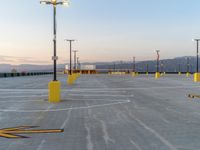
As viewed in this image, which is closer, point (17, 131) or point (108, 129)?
point (17, 131)

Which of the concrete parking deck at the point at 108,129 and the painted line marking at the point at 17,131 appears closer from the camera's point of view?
the concrete parking deck at the point at 108,129

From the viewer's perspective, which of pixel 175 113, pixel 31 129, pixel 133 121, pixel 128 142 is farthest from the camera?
pixel 175 113

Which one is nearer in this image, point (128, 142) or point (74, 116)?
point (128, 142)

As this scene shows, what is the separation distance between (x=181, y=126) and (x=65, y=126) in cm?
379

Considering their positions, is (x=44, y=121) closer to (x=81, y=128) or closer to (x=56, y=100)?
(x=81, y=128)

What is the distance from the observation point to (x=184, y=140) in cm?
905

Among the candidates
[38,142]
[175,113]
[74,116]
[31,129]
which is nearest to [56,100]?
[74,116]

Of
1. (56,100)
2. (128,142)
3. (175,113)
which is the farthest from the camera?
(56,100)

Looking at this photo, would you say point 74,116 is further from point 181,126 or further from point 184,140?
point 184,140

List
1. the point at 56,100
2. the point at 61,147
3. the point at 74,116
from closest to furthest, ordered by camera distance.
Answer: the point at 61,147 < the point at 74,116 < the point at 56,100

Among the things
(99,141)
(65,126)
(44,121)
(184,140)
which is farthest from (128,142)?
(44,121)

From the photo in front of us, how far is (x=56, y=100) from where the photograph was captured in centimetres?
1991

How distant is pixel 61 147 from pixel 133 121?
4580 mm

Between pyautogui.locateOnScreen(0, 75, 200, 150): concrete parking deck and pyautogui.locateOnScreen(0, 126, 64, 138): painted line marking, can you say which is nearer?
pyautogui.locateOnScreen(0, 75, 200, 150): concrete parking deck
